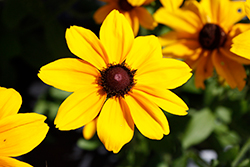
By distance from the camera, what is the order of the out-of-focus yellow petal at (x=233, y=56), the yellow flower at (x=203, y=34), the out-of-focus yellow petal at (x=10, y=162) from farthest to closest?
the yellow flower at (x=203, y=34)
the out-of-focus yellow petal at (x=233, y=56)
the out-of-focus yellow petal at (x=10, y=162)

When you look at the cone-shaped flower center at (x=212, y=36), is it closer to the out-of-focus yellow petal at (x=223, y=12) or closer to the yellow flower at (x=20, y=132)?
the out-of-focus yellow petal at (x=223, y=12)

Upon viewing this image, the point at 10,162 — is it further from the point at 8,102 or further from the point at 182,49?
the point at 182,49

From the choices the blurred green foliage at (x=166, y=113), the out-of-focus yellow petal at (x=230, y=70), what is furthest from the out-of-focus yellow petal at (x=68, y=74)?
the blurred green foliage at (x=166, y=113)

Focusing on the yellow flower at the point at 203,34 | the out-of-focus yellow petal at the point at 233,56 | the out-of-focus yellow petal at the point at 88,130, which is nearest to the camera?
the out-of-focus yellow petal at the point at 233,56

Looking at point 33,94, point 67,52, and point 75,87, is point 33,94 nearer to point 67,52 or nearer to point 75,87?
point 67,52

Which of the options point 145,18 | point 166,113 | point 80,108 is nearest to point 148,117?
point 80,108
